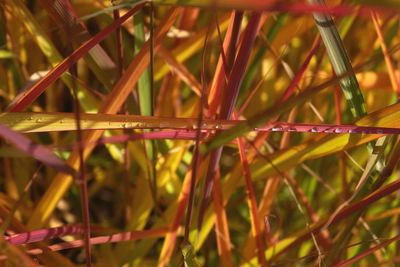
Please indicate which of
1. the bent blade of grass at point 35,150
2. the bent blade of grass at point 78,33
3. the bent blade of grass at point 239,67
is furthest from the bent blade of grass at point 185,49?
the bent blade of grass at point 35,150

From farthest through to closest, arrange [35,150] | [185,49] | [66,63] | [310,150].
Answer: [185,49] → [310,150] → [66,63] → [35,150]

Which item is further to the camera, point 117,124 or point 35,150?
point 117,124

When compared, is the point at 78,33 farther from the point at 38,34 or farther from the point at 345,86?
the point at 345,86

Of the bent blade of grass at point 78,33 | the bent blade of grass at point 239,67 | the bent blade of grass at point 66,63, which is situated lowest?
the bent blade of grass at point 239,67

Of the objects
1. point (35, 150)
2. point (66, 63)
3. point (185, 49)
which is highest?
point (185, 49)

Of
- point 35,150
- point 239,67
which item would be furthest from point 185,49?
point 35,150

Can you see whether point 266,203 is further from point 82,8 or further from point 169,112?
point 82,8

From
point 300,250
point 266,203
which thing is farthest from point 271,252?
point 300,250

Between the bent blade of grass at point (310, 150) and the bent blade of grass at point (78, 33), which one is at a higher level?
the bent blade of grass at point (78, 33)

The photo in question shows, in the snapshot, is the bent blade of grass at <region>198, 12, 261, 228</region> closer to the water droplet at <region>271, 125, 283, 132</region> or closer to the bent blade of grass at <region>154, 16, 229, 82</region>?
the water droplet at <region>271, 125, 283, 132</region>

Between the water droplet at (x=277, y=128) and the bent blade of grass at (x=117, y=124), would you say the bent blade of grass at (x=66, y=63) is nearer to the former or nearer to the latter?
the bent blade of grass at (x=117, y=124)

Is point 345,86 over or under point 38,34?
under

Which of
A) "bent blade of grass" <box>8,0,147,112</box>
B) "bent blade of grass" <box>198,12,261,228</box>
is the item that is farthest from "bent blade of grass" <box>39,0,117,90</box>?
"bent blade of grass" <box>198,12,261,228</box>
